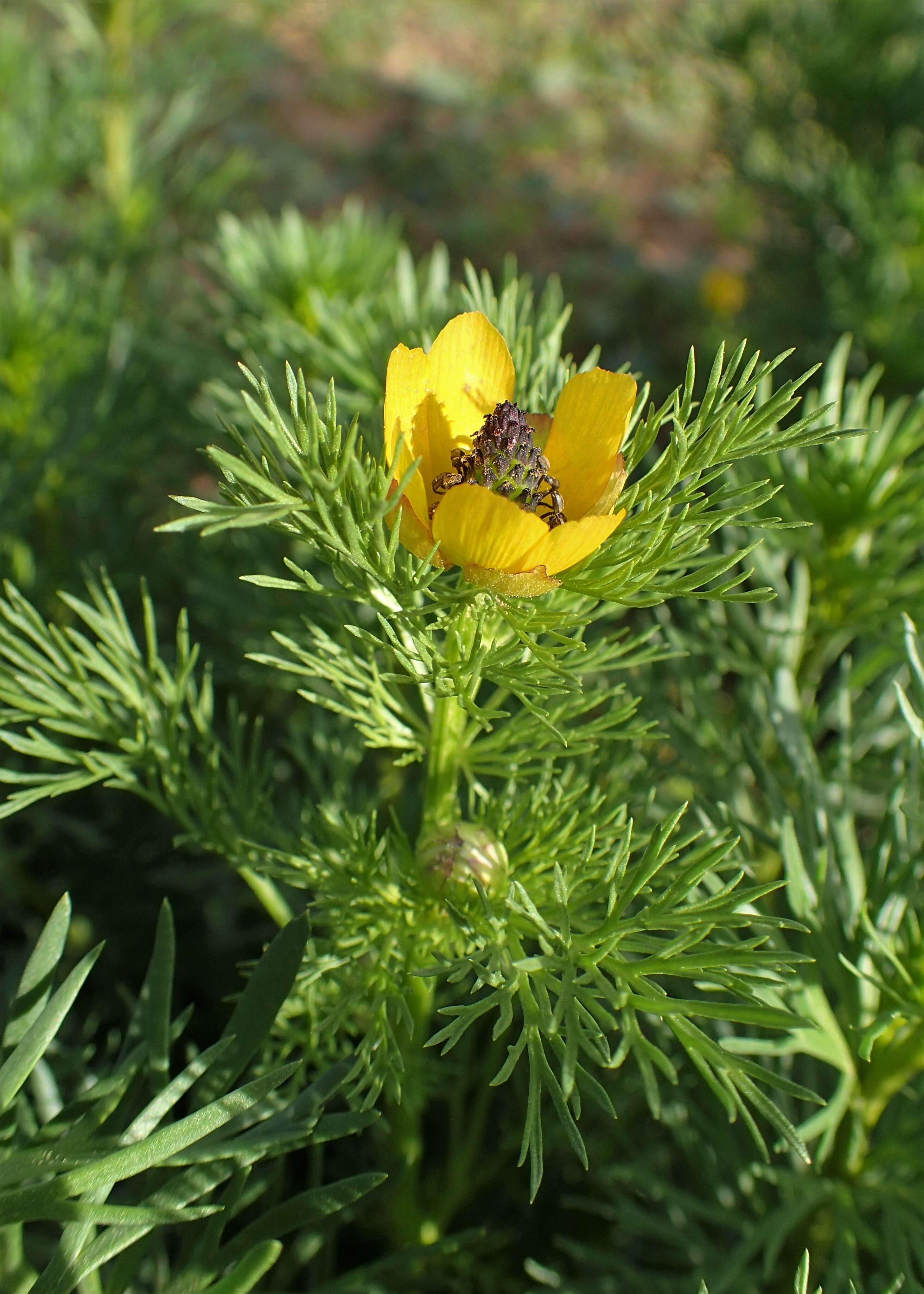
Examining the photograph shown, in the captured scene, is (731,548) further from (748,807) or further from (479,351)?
(479,351)

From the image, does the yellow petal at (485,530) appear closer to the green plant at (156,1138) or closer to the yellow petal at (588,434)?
the yellow petal at (588,434)

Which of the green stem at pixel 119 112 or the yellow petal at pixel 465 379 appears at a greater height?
the green stem at pixel 119 112

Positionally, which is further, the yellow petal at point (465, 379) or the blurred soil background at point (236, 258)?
the blurred soil background at point (236, 258)

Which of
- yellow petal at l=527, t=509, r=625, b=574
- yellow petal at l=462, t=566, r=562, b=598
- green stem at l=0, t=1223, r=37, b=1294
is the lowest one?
green stem at l=0, t=1223, r=37, b=1294

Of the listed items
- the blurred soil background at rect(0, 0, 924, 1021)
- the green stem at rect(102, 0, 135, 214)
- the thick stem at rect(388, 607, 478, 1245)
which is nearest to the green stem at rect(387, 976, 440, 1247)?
the thick stem at rect(388, 607, 478, 1245)

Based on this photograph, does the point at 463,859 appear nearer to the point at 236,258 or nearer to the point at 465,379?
the point at 465,379

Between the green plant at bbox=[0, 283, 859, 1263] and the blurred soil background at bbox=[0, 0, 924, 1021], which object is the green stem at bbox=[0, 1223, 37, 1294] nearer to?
the green plant at bbox=[0, 283, 859, 1263]

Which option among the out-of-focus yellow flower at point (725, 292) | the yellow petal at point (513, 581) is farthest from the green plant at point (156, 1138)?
the out-of-focus yellow flower at point (725, 292)

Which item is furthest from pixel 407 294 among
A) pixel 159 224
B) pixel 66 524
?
pixel 159 224
